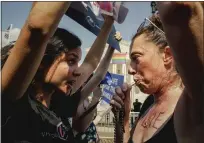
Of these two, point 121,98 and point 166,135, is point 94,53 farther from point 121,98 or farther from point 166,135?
point 166,135

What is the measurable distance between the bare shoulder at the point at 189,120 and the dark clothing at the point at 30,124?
1.55 feet

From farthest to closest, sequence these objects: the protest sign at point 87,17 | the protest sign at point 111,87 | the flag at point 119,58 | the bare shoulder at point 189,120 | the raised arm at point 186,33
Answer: the flag at point 119,58
the protest sign at point 111,87
the protest sign at point 87,17
the bare shoulder at point 189,120
the raised arm at point 186,33

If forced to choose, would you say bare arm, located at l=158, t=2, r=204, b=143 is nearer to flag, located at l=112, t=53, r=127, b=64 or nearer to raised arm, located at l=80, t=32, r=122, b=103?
raised arm, located at l=80, t=32, r=122, b=103

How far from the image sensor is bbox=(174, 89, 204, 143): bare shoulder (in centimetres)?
71

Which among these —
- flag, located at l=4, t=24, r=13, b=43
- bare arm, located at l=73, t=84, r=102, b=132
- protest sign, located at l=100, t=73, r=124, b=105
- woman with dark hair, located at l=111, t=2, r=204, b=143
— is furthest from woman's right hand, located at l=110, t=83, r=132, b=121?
protest sign, located at l=100, t=73, r=124, b=105

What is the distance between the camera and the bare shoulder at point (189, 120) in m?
0.71

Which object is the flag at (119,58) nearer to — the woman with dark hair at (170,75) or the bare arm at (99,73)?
the bare arm at (99,73)

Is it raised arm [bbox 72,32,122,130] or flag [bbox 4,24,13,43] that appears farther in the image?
raised arm [bbox 72,32,122,130]

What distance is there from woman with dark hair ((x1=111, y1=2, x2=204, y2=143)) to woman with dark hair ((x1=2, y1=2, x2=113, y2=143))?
0.94 ft

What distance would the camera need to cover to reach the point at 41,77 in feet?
3.89

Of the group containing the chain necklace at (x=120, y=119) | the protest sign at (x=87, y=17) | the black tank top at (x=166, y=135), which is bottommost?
the chain necklace at (x=120, y=119)

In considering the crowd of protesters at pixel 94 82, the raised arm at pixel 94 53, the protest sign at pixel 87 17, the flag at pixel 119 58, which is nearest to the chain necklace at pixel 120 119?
the crowd of protesters at pixel 94 82

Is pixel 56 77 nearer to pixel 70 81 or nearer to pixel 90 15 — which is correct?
pixel 70 81

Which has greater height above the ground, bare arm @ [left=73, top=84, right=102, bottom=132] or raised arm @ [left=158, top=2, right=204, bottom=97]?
raised arm @ [left=158, top=2, right=204, bottom=97]
